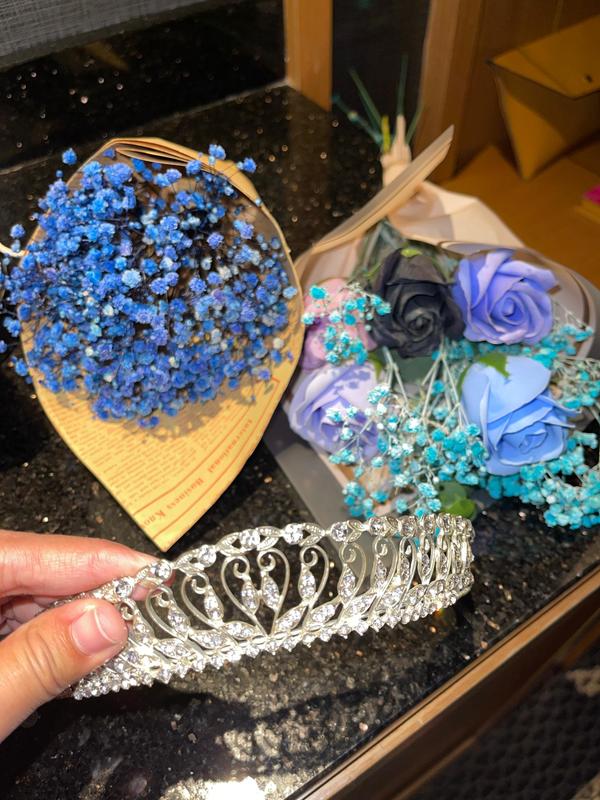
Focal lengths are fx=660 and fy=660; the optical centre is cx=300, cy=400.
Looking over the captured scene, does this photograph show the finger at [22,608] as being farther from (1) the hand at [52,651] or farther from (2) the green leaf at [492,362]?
(2) the green leaf at [492,362]

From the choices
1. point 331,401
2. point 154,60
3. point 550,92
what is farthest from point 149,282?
point 550,92

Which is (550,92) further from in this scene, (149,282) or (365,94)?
(149,282)

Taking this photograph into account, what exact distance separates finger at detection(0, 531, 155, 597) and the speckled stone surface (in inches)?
3.5

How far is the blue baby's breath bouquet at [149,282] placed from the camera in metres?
0.50

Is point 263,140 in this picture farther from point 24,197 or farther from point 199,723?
point 199,723

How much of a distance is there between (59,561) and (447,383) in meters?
0.38

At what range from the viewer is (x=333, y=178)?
0.91 m

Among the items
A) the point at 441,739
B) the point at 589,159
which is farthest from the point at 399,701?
the point at 589,159

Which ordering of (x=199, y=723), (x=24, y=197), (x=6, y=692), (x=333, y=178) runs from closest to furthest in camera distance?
(x=6, y=692) → (x=199, y=723) → (x=24, y=197) → (x=333, y=178)

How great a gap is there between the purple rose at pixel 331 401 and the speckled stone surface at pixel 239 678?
102 mm

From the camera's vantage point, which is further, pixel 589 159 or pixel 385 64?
pixel 385 64

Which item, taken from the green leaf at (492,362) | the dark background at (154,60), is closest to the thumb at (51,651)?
the green leaf at (492,362)

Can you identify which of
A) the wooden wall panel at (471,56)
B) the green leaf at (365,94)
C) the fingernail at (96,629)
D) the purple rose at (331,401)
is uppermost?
the green leaf at (365,94)

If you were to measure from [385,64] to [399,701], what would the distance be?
83 centimetres
